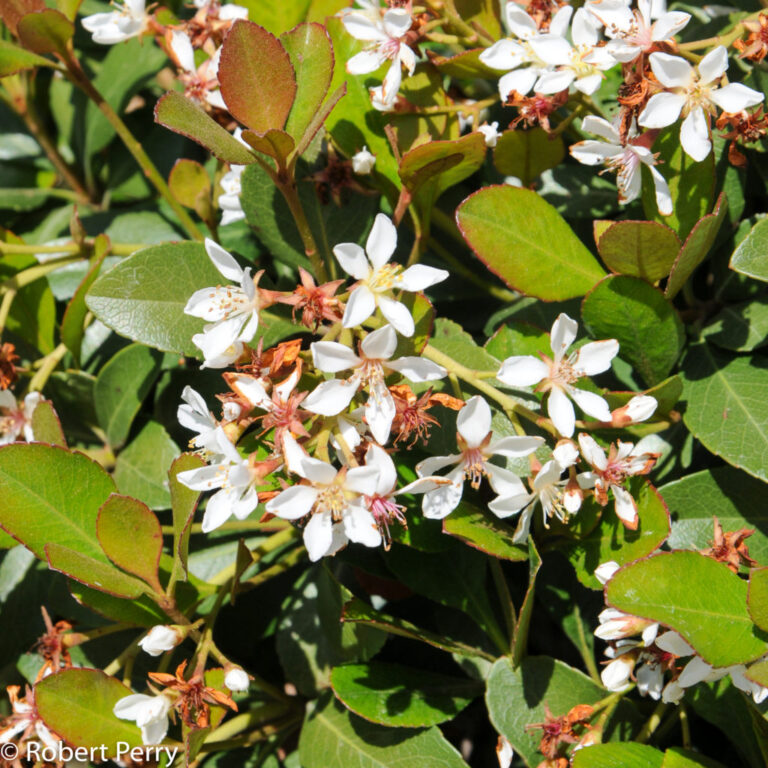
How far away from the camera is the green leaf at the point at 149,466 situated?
1376 millimetres

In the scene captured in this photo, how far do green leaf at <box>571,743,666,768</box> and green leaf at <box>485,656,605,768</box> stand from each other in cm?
14

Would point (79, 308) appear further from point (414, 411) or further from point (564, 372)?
point (564, 372)

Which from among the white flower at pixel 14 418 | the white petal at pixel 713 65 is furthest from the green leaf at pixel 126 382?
the white petal at pixel 713 65

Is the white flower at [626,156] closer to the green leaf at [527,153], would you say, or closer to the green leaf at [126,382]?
the green leaf at [527,153]

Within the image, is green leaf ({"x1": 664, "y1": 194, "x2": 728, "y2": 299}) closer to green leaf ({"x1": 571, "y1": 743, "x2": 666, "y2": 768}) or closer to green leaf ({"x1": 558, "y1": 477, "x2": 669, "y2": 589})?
green leaf ({"x1": 558, "y1": 477, "x2": 669, "y2": 589})

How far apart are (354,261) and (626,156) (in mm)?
421

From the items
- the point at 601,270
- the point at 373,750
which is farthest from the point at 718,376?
the point at 373,750

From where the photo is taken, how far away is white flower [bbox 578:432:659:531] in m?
1.02

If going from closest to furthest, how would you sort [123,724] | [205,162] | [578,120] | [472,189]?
[123,724] → [578,120] → [472,189] → [205,162]

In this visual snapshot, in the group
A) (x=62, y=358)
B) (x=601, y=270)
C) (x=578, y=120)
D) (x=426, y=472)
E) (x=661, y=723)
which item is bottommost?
(x=661, y=723)

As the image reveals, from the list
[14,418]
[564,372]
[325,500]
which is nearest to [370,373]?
[325,500]

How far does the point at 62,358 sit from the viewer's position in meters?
1.53

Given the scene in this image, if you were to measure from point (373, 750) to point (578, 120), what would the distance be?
1066 mm

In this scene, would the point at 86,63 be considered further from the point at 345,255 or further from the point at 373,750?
the point at 373,750
